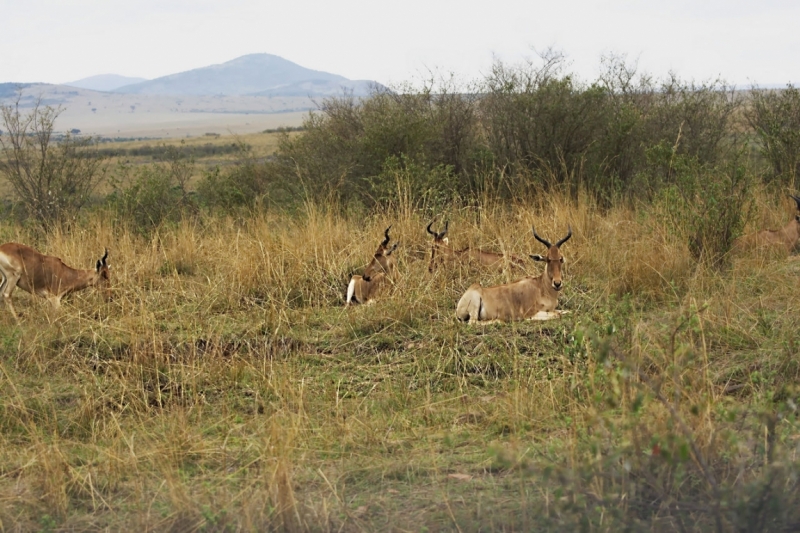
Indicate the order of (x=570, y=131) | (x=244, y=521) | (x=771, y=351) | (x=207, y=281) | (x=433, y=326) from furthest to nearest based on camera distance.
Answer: (x=570, y=131), (x=207, y=281), (x=433, y=326), (x=771, y=351), (x=244, y=521)

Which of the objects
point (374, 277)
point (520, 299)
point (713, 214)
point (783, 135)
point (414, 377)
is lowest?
point (414, 377)

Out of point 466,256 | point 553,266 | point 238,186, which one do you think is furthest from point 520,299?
point 238,186

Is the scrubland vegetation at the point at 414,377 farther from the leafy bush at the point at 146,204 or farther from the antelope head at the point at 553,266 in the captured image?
the antelope head at the point at 553,266

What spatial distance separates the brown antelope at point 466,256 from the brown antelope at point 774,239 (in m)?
2.31

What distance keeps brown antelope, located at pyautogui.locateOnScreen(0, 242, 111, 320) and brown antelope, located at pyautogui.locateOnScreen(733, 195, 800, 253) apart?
255 inches

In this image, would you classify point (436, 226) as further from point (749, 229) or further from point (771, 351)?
point (771, 351)

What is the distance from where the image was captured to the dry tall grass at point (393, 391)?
12.6 feet

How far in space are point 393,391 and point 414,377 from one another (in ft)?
1.19

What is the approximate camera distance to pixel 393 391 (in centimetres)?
593

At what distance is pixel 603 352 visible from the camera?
10.9ft

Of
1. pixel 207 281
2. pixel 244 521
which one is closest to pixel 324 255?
pixel 207 281

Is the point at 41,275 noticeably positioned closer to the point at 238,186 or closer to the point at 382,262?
the point at 382,262

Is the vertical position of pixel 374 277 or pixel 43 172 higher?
pixel 43 172

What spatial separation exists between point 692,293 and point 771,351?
5.32 ft
